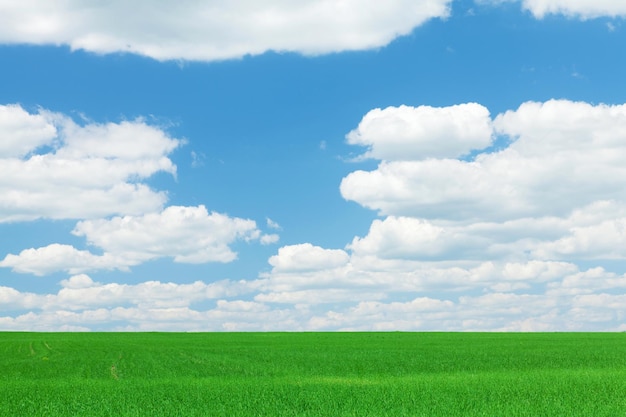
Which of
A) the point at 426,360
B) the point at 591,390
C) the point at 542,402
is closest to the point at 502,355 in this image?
the point at 426,360

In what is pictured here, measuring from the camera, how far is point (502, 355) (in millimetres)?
50406

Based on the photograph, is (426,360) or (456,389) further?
(426,360)

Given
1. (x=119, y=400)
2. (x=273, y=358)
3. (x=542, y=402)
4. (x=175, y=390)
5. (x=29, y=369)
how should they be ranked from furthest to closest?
(x=273, y=358) → (x=29, y=369) → (x=175, y=390) → (x=119, y=400) → (x=542, y=402)

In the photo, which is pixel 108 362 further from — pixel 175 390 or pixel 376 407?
pixel 376 407

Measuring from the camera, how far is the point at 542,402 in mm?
22906

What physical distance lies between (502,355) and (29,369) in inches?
1236

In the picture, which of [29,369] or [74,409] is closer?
[74,409]

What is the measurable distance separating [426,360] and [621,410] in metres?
24.7

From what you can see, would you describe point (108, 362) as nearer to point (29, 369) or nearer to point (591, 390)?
point (29, 369)

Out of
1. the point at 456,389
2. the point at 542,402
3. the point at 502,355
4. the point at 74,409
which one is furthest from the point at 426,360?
the point at 74,409

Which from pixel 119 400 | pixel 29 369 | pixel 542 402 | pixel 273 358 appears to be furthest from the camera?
pixel 273 358

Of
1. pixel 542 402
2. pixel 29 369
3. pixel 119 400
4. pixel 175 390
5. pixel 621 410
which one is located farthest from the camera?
pixel 29 369

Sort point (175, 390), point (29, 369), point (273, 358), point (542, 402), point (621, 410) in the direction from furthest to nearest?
point (273, 358) < point (29, 369) < point (175, 390) < point (542, 402) < point (621, 410)

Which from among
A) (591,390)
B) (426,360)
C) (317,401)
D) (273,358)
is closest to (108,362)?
(273,358)
